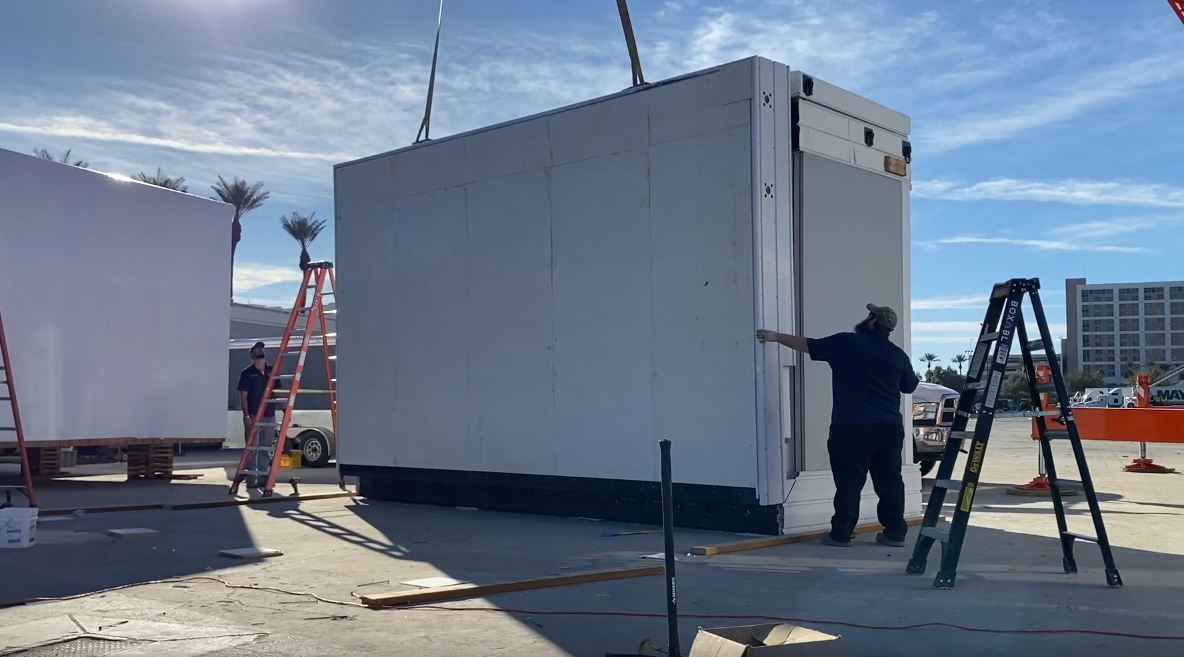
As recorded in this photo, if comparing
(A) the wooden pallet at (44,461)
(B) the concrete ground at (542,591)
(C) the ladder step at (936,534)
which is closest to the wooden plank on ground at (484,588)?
(B) the concrete ground at (542,591)

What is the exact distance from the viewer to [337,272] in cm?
1176

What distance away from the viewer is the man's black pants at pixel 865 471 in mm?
7480

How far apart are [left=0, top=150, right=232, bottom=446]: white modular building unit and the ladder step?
10595mm

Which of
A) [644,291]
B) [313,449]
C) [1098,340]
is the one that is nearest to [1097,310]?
[1098,340]

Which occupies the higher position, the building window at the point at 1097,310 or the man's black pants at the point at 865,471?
the building window at the point at 1097,310

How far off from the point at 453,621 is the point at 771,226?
4.12 metres

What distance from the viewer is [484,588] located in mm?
5723

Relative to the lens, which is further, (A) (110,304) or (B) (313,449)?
(B) (313,449)

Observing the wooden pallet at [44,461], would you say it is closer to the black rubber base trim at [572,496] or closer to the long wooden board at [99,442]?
the long wooden board at [99,442]

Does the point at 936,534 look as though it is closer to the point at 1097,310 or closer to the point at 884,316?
the point at 884,316

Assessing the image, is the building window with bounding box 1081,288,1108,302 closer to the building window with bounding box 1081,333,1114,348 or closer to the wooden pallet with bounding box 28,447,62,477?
the building window with bounding box 1081,333,1114,348

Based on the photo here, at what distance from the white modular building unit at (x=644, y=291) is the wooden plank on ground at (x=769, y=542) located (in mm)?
147

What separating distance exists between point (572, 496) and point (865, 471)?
8.95ft

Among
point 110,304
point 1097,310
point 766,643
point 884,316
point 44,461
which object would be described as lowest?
point 44,461
